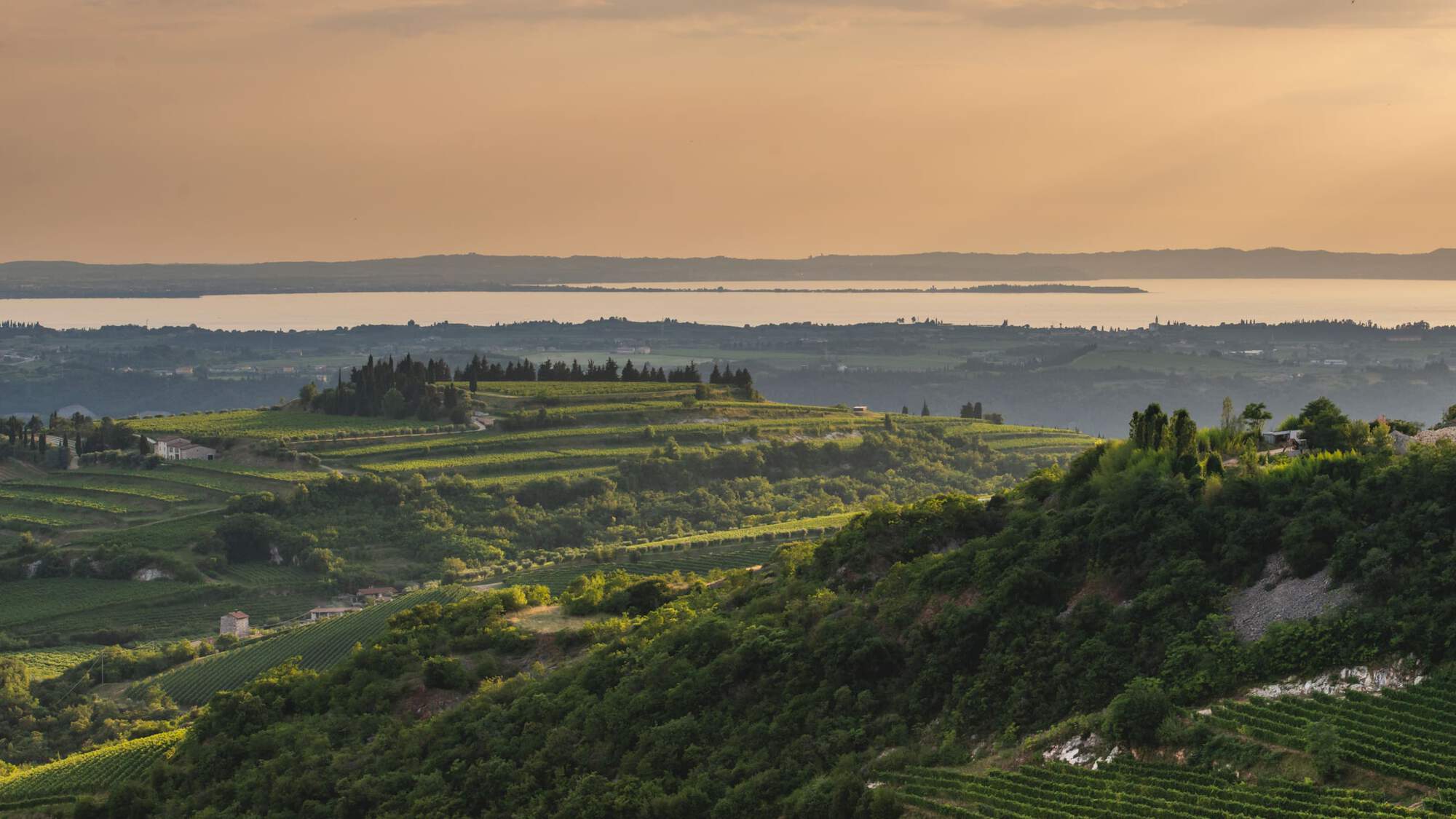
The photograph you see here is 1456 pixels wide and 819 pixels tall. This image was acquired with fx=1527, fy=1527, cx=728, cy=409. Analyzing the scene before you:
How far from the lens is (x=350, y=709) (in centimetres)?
4319

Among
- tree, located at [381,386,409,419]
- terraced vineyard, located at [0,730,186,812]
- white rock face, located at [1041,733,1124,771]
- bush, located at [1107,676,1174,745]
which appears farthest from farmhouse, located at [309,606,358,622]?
bush, located at [1107,676,1174,745]

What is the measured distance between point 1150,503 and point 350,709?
23416 mm

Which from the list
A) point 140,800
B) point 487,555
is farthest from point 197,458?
point 140,800

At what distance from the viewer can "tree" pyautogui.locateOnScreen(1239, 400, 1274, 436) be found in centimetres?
3709

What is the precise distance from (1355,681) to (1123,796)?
4356 mm

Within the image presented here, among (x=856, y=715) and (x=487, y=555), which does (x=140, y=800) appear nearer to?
(x=856, y=715)

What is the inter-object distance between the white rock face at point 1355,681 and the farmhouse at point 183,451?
123m

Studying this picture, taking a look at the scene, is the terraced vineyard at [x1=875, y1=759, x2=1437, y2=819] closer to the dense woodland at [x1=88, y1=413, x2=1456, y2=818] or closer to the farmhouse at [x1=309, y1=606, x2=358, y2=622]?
the dense woodland at [x1=88, y1=413, x2=1456, y2=818]

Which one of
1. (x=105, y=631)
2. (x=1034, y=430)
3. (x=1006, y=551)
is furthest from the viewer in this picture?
(x=1034, y=430)

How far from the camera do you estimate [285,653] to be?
77.8m

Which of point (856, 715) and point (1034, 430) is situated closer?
point (856, 715)

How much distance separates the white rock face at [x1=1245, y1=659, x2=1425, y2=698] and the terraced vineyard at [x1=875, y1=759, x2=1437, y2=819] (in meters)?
2.43

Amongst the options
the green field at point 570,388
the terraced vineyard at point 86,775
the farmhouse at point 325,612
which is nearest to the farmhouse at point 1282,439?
the terraced vineyard at point 86,775

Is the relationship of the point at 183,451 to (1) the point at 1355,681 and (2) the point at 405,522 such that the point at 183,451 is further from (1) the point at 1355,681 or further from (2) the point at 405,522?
(1) the point at 1355,681
